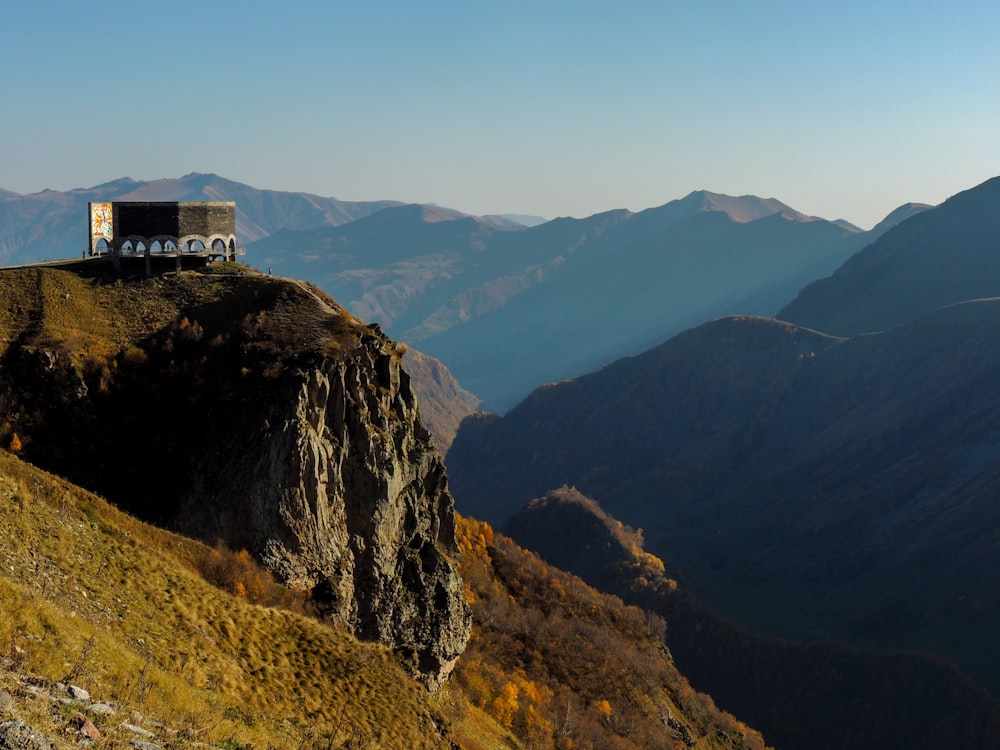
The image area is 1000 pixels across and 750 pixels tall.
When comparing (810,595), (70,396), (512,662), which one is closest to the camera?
(70,396)

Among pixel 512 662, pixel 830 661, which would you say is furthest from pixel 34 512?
pixel 830 661

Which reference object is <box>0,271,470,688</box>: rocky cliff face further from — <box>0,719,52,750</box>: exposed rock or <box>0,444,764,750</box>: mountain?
<box>0,719,52,750</box>: exposed rock

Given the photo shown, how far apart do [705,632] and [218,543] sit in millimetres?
143068

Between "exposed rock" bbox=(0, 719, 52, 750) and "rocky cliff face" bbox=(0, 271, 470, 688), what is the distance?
2512cm

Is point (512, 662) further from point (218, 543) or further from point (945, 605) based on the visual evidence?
point (945, 605)

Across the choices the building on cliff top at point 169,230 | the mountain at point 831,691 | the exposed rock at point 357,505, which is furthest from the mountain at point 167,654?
the mountain at point 831,691

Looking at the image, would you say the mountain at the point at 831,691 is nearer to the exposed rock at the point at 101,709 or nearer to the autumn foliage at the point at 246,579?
the autumn foliage at the point at 246,579

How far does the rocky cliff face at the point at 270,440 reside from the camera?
44844 millimetres

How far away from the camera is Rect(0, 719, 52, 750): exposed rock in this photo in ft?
55.9

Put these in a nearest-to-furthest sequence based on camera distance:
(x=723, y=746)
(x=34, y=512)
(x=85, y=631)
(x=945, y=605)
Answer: (x=85, y=631)
(x=34, y=512)
(x=723, y=746)
(x=945, y=605)

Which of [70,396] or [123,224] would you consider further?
[123,224]

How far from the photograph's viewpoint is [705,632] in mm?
169875

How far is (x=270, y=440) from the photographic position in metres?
45.1

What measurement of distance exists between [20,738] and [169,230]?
152 ft
